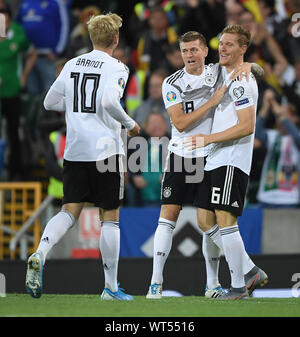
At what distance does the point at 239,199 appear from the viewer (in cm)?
767

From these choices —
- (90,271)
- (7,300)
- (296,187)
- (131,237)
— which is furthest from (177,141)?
(296,187)

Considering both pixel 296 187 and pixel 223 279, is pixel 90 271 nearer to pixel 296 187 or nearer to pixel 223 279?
pixel 223 279

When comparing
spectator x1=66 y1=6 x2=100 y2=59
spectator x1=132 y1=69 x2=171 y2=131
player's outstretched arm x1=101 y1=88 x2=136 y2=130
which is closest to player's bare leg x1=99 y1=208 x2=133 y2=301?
player's outstretched arm x1=101 y1=88 x2=136 y2=130

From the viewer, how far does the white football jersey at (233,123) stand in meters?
7.63

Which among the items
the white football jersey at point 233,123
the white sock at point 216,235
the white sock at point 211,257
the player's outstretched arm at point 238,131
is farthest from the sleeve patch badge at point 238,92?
the white sock at point 211,257

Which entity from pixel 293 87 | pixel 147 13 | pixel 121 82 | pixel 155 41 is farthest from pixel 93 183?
pixel 147 13

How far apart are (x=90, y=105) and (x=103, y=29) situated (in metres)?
0.63

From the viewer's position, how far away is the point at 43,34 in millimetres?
13500

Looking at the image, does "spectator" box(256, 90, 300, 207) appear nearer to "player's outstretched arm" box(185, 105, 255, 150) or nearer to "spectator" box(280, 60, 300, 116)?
"spectator" box(280, 60, 300, 116)

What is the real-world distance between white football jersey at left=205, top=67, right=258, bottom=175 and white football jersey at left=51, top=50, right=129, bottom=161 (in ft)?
2.64

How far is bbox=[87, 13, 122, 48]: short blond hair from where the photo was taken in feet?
25.1

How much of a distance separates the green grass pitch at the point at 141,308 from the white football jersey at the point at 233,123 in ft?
3.72

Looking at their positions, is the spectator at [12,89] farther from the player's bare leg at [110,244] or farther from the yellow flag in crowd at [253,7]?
the player's bare leg at [110,244]
